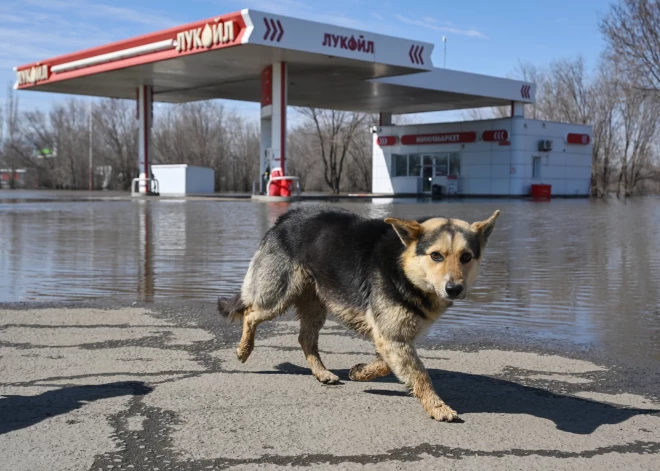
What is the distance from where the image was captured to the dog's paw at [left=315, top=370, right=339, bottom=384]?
17.0 feet

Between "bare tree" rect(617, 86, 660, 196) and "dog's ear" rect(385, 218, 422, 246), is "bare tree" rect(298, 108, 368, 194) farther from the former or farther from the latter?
"dog's ear" rect(385, 218, 422, 246)

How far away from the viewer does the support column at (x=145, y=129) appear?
44.4 metres

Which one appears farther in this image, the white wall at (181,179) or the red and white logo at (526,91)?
the white wall at (181,179)

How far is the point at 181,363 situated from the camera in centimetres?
559

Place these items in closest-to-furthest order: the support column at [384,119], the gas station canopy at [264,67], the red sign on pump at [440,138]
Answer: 1. the gas station canopy at [264,67]
2. the red sign on pump at [440,138]
3. the support column at [384,119]

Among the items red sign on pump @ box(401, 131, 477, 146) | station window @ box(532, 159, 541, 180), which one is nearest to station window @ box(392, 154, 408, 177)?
red sign on pump @ box(401, 131, 477, 146)

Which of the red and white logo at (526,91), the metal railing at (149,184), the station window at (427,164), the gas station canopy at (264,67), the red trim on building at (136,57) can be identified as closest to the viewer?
the red trim on building at (136,57)

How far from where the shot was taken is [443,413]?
14.4 feet

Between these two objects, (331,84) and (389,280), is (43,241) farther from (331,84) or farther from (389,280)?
(331,84)

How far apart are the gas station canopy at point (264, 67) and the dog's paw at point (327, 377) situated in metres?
26.3

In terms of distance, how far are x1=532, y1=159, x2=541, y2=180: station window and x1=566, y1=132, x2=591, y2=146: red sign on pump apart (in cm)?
348

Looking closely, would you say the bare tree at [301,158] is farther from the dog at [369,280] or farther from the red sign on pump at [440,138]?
the dog at [369,280]

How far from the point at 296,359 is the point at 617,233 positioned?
14.0m

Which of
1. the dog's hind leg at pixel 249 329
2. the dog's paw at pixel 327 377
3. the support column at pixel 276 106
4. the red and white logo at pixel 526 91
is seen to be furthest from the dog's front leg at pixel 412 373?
the red and white logo at pixel 526 91
